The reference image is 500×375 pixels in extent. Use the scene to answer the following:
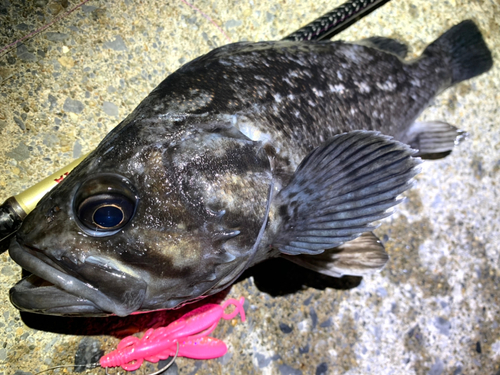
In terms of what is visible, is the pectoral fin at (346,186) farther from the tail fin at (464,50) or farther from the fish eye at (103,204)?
the tail fin at (464,50)

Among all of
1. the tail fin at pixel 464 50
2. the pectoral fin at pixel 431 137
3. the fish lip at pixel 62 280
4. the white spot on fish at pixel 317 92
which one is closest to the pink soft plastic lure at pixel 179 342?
the fish lip at pixel 62 280

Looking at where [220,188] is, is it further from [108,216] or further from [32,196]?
[32,196]

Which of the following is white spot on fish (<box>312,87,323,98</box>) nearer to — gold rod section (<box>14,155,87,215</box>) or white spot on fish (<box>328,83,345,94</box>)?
white spot on fish (<box>328,83,345,94</box>)

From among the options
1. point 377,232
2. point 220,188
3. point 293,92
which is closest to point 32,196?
point 220,188

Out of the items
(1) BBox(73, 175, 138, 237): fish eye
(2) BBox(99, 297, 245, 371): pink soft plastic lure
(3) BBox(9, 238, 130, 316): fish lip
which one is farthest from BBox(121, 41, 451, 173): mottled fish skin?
(2) BBox(99, 297, 245, 371): pink soft plastic lure

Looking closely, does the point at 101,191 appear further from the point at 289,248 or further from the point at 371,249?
the point at 371,249

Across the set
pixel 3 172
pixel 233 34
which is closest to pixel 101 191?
Answer: pixel 3 172
